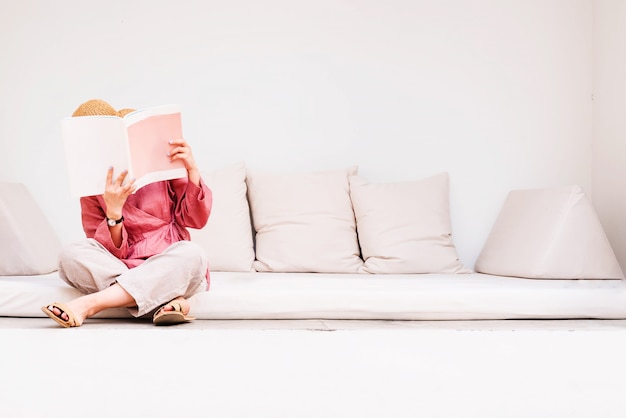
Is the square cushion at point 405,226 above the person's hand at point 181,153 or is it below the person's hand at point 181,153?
below

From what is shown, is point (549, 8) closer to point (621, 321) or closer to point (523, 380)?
point (621, 321)

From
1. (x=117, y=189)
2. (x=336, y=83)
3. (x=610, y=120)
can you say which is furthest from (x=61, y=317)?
(x=610, y=120)

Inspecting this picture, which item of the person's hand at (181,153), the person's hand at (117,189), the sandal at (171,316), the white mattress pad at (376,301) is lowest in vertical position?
the white mattress pad at (376,301)

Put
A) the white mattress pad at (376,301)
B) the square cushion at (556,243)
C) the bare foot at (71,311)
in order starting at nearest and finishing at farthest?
the bare foot at (71,311)
the white mattress pad at (376,301)
the square cushion at (556,243)

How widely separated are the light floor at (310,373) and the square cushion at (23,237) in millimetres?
833

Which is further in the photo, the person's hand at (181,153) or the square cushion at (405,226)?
the square cushion at (405,226)

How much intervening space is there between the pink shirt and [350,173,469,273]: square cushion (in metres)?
0.90

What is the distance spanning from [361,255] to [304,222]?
1.03 ft

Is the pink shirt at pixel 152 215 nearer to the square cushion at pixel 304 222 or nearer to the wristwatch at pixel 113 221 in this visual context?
the wristwatch at pixel 113 221

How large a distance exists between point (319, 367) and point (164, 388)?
0.31m

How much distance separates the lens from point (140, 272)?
172cm

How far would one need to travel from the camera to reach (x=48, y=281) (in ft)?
6.70

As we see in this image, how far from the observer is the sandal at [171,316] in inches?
65.8

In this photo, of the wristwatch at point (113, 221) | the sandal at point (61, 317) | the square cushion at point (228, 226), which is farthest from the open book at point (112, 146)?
the square cushion at point (228, 226)
